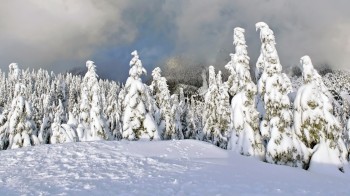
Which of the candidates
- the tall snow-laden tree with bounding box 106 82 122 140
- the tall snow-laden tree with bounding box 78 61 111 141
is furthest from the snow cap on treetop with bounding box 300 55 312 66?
the tall snow-laden tree with bounding box 106 82 122 140

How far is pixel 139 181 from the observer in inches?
589

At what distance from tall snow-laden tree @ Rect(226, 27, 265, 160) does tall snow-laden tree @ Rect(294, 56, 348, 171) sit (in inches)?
154

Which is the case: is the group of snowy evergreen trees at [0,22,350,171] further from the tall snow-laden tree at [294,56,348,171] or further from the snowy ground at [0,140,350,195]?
the snowy ground at [0,140,350,195]

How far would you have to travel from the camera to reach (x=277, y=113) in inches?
1106

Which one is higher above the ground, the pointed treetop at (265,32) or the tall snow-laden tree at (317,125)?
the pointed treetop at (265,32)

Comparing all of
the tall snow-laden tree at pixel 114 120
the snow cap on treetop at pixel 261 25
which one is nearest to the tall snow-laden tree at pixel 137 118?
the snow cap on treetop at pixel 261 25

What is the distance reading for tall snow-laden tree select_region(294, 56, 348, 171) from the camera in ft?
86.7

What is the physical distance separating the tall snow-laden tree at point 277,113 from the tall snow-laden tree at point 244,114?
1785 mm

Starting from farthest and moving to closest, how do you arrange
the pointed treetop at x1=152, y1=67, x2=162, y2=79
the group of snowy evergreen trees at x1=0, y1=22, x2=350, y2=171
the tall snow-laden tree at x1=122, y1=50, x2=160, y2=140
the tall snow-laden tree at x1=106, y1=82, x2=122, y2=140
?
1. the tall snow-laden tree at x1=106, y1=82, x2=122, y2=140
2. the pointed treetop at x1=152, y1=67, x2=162, y2=79
3. the tall snow-laden tree at x1=122, y1=50, x2=160, y2=140
4. the group of snowy evergreen trees at x1=0, y1=22, x2=350, y2=171

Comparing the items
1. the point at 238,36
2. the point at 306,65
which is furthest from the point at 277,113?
the point at 238,36

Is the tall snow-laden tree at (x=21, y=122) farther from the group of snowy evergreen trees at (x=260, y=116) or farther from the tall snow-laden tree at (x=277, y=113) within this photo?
the tall snow-laden tree at (x=277, y=113)

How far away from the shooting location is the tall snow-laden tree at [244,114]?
30.5m

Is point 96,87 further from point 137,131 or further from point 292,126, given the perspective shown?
point 292,126

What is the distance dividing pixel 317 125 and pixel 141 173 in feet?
49.8
